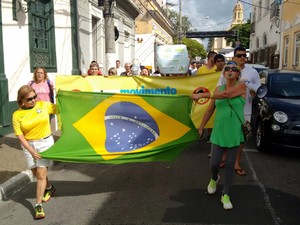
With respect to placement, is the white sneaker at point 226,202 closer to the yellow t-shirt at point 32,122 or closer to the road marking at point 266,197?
the road marking at point 266,197

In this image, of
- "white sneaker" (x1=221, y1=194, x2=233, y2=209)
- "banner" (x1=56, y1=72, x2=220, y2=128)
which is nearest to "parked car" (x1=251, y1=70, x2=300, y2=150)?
"banner" (x1=56, y1=72, x2=220, y2=128)

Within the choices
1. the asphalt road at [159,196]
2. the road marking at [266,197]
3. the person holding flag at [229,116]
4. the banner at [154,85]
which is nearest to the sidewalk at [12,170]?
the asphalt road at [159,196]

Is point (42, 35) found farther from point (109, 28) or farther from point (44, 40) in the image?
point (109, 28)

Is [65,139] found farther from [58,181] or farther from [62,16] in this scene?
[62,16]

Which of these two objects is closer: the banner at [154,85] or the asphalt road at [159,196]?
the asphalt road at [159,196]

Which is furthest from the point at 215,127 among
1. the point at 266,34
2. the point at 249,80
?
the point at 266,34

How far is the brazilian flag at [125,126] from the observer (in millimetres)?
4496

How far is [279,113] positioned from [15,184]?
458 cm

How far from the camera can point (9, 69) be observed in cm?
824

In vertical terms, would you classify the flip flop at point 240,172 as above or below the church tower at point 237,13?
below

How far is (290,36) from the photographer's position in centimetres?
2436

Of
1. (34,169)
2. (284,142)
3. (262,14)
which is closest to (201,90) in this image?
(284,142)

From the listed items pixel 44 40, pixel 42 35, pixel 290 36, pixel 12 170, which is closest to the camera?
pixel 12 170

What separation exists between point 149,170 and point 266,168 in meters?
1.95
